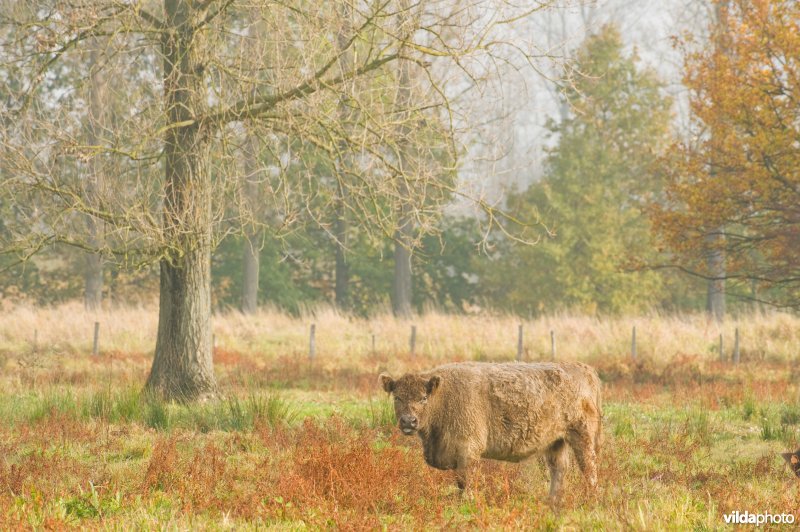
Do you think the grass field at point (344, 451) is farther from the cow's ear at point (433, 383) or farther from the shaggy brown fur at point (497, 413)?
the cow's ear at point (433, 383)

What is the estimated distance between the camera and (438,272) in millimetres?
38312

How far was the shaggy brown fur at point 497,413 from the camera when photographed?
734 cm

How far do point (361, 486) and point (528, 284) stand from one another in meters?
26.2

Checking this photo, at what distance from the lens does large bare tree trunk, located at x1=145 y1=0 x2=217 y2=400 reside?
13.4m

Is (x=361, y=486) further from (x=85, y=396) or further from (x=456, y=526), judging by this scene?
(x=85, y=396)

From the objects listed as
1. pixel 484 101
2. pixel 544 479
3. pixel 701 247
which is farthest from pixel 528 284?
pixel 544 479

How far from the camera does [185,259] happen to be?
46.1 ft

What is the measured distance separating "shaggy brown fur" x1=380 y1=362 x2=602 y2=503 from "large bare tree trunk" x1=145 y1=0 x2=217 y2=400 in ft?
21.9

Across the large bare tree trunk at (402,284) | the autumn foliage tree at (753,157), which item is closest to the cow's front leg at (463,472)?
the autumn foliage tree at (753,157)

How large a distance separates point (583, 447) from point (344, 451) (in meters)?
2.16
